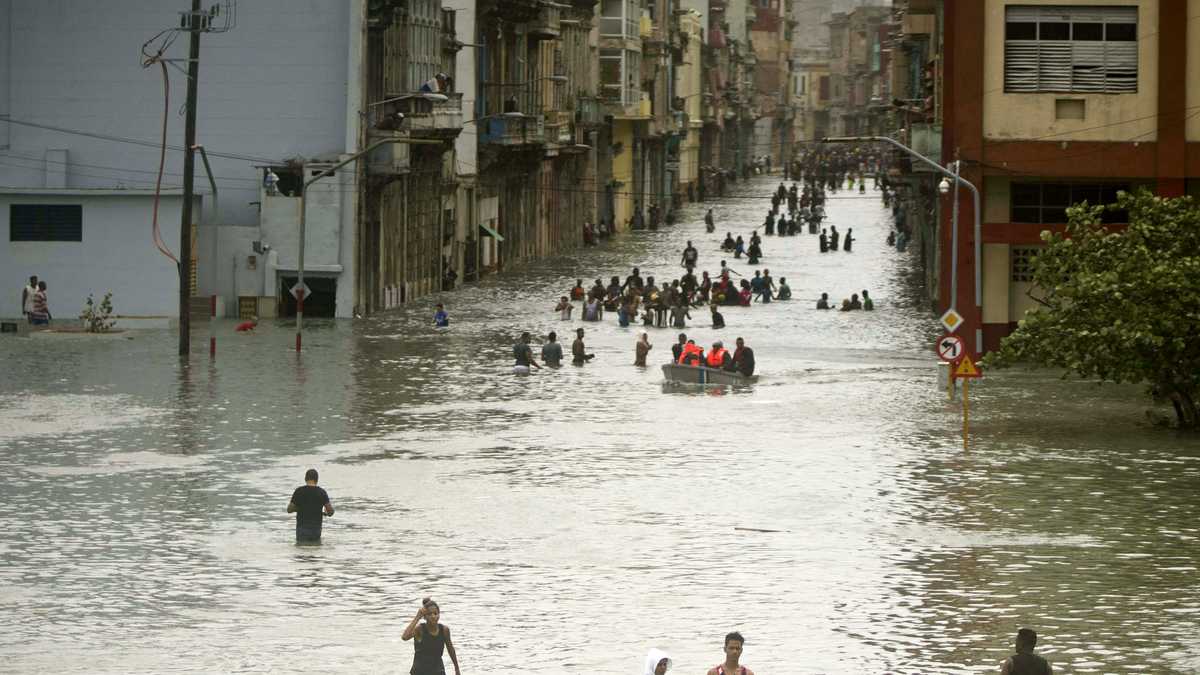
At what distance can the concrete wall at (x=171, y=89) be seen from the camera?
66625 millimetres

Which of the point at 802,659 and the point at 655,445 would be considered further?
the point at 655,445

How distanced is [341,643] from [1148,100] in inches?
1444

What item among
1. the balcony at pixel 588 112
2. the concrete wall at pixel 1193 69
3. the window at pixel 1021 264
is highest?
the balcony at pixel 588 112

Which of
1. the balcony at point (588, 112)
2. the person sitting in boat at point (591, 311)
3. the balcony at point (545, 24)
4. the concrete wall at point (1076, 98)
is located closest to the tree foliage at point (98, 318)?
the person sitting in boat at point (591, 311)

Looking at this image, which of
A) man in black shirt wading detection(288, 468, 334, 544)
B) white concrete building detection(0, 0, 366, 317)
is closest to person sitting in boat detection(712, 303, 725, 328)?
white concrete building detection(0, 0, 366, 317)

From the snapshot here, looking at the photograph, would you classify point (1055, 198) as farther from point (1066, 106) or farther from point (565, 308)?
point (565, 308)

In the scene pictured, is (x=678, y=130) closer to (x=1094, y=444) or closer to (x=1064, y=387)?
(x=1064, y=387)

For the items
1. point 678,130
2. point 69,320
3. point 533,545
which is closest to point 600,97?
point 678,130

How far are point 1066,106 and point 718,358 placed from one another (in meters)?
11.4

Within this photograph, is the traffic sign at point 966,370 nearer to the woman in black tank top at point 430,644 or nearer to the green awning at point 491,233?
the woman in black tank top at point 430,644

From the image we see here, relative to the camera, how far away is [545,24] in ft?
306

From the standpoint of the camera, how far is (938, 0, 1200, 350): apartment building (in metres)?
53.8

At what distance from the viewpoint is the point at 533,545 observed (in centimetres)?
2847

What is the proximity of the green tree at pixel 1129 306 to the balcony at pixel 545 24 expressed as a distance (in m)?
52.4
